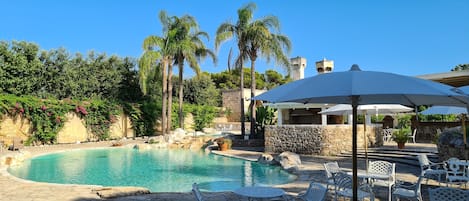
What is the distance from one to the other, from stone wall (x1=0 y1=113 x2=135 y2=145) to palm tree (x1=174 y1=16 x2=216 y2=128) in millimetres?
5641

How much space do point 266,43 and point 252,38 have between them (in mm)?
829

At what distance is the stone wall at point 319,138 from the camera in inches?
573

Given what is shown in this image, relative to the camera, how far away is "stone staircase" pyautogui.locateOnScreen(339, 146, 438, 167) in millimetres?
11438

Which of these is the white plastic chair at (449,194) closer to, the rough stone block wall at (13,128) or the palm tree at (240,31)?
the palm tree at (240,31)

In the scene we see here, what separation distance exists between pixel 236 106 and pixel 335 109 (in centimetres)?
2732

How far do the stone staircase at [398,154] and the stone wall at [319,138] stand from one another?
54cm

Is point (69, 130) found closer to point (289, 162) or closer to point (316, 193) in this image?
point (289, 162)

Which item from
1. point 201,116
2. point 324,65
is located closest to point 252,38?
point 324,65

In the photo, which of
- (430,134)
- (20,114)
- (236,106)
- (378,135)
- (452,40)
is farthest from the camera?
(236,106)

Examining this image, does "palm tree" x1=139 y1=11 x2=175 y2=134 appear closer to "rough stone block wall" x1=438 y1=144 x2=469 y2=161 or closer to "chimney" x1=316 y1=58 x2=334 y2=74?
"chimney" x1=316 y1=58 x2=334 y2=74

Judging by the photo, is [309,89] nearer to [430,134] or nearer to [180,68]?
[430,134]

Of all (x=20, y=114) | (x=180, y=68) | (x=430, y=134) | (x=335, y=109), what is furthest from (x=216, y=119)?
(x=335, y=109)

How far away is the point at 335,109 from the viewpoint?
10.4 metres

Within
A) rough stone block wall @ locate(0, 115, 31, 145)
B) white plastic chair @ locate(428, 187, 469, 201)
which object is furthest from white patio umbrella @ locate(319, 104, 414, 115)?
rough stone block wall @ locate(0, 115, 31, 145)
